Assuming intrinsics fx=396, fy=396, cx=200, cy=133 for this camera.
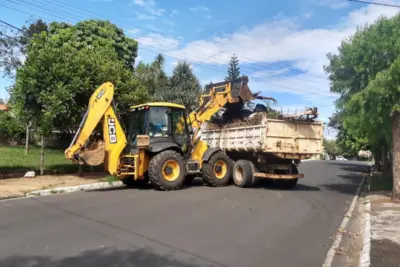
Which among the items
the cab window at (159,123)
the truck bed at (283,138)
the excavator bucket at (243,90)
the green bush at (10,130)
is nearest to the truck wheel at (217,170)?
the truck bed at (283,138)

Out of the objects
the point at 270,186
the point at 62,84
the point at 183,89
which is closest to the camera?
the point at 62,84

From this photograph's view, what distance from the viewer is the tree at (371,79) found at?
452 inches

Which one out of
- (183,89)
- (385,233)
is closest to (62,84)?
(385,233)

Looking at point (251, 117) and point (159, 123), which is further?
point (251, 117)

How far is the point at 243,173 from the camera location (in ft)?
48.1

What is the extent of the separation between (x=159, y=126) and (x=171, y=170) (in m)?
1.60

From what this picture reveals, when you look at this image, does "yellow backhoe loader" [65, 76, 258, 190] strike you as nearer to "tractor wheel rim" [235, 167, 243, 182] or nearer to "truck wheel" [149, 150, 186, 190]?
"truck wheel" [149, 150, 186, 190]

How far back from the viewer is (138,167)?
1312cm

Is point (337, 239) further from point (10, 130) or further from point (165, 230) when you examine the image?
point (10, 130)

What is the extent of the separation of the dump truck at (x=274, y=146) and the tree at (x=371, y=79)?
137 cm

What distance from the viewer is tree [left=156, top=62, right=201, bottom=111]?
2788cm

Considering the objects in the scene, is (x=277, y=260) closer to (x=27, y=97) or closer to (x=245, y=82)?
(x=245, y=82)

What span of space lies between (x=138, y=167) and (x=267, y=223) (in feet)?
18.7

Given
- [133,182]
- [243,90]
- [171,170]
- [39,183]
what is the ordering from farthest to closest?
[243,90]
[133,182]
[39,183]
[171,170]
